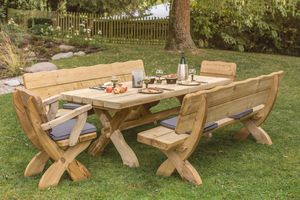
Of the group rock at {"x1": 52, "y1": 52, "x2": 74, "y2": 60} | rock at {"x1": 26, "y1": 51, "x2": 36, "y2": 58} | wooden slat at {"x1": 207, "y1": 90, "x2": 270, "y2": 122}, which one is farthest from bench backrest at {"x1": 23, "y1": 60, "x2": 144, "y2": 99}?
rock at {"x1": 26, "y1": 51, "x2": 36, "y2": 58}

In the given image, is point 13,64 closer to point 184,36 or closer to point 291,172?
point 184,36

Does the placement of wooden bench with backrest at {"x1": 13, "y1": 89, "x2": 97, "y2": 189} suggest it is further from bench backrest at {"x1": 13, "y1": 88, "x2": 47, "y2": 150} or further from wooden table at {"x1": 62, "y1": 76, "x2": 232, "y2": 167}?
wooden table at {"x1": 62, "y1": 76, "x2": 232, "y2": 167}

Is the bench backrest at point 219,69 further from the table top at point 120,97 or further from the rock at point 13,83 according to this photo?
the rock at point 13,83

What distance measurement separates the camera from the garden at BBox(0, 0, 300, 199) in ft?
13.6

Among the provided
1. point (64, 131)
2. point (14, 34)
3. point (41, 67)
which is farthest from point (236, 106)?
point (14, 34)

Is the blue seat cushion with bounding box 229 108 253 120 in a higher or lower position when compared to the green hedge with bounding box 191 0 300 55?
lower

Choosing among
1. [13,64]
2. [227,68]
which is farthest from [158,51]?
[227,68]

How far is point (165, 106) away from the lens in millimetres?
7508

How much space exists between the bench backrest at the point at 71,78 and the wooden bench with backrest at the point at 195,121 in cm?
159

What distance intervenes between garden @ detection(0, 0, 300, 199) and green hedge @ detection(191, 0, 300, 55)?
0.12ft

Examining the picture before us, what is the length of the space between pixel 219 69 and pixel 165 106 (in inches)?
53.1

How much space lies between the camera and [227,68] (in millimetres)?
6453

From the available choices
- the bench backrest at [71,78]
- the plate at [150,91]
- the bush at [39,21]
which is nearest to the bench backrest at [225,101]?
the plate at [150,91]

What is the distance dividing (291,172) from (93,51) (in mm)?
9003
